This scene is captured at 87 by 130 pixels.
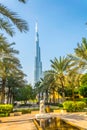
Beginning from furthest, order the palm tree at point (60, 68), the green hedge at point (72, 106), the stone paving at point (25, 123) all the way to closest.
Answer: the palm tree at point (60, 68) → the green hedge at point (72, 106) → the stone paving at point (25, 123)

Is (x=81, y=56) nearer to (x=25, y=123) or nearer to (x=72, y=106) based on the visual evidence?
(x=72, y=106)

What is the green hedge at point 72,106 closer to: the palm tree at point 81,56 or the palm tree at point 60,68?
the palm tree at point 81,56

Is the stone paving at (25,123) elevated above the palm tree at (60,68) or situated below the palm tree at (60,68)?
below

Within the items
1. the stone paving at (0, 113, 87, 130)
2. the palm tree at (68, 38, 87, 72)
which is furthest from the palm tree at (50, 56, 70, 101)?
the stone paving at (0, 113, 87, 130)

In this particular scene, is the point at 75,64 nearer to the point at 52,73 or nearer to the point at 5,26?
the point at 52,73

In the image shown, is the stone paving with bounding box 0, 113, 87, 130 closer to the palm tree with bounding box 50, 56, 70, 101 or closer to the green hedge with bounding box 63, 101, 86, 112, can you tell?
the green hedge with bounding box 63, 101, 86, 112

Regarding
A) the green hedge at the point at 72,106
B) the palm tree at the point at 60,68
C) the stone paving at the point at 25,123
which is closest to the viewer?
the stone paving at the point at 25,123

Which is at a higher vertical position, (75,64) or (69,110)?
(75,64)

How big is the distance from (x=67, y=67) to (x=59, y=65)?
1.66m

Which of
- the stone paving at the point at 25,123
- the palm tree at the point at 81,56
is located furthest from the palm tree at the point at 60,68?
the stone paving at the point at 25,123

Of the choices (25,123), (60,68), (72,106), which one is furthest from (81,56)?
(25,123)

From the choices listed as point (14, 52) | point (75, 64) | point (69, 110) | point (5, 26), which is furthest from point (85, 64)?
point (5, 26)

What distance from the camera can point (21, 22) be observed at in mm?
14352

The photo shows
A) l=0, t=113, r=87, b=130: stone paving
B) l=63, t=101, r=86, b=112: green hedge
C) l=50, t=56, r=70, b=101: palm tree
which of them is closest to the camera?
l=0, t=113, r=87, b=130: stone paving
